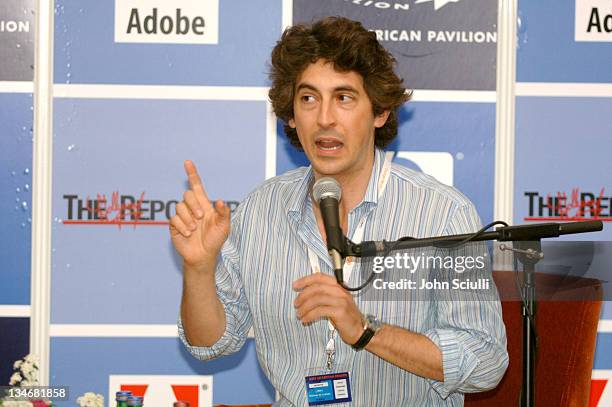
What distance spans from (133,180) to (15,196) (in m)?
0.45

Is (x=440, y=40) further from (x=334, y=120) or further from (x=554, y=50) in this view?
(x=334, y=120)

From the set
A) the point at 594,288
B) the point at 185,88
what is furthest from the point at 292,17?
the point at 594,288

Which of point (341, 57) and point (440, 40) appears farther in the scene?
point (440, 40)

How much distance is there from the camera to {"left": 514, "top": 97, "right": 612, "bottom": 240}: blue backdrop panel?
320 centimetres

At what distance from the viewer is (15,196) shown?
317 centimetres

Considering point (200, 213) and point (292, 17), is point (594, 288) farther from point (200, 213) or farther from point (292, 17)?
point (292, 17)

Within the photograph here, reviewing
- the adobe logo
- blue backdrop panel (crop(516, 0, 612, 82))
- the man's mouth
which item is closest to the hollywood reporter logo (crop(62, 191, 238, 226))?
the adobe logo

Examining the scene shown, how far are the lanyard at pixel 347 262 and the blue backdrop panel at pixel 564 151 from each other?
3.35ft

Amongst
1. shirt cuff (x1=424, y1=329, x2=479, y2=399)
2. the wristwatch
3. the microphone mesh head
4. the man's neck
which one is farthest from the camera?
the man's neck

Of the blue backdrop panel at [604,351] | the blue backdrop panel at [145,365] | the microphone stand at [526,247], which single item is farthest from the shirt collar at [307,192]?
the blue backdrop panel at [604,351]

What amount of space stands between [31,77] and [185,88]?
586 mm

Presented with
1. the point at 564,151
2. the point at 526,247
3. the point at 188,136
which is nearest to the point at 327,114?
the point at 526,247

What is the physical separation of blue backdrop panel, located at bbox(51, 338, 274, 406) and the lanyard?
40.7 inches

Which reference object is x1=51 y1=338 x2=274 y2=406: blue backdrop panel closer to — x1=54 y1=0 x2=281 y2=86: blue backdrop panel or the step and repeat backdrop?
the step and repeat backdrop
